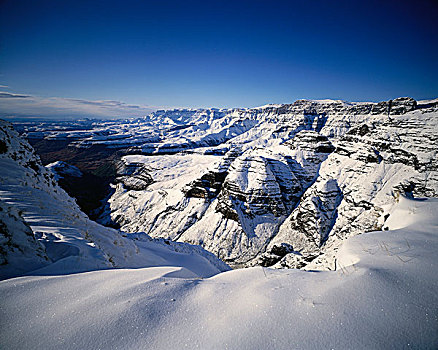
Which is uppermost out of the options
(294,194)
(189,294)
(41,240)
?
(189,294)

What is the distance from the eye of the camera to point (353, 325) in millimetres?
1867

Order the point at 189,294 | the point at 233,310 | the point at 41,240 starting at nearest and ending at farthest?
the point at 233,310
the point at 189,294
the point at 41,240

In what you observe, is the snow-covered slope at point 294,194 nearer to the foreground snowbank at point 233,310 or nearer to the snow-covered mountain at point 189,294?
the snow-covered mountain at point 189,294

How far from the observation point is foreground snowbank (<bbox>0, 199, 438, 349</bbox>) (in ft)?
5.78

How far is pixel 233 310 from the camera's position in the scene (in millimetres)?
2291

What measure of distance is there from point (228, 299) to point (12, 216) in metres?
5.28

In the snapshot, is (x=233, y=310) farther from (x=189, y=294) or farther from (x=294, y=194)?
(x=294, y=194)

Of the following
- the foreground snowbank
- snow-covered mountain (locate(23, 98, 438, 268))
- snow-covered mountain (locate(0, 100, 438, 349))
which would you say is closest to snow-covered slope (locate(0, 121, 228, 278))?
snow-covered mountain (locate(0, 100, 438, 349))

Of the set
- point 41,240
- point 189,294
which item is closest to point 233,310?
point 189,294

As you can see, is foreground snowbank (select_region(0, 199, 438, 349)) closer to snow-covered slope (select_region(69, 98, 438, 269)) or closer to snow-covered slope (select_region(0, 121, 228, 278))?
snow-covered slope (select_region(0, 121, 228, 278))

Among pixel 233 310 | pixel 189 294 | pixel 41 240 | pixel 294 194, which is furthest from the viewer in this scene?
pixel 294 194

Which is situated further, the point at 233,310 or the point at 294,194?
the point at 294,194

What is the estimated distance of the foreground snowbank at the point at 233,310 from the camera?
1761 mm

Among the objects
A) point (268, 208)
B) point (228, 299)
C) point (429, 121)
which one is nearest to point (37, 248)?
point (228, 299)
